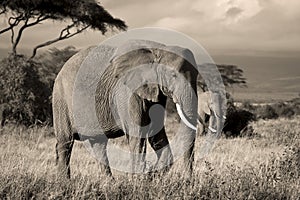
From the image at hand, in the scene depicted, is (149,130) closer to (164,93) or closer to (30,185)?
(164,93)

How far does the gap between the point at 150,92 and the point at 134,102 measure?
243 millimetres

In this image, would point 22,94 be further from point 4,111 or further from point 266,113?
point 266,113

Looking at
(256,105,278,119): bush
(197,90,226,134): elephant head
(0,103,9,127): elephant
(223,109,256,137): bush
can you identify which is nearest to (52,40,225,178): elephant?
(0,103,9,127): elephant

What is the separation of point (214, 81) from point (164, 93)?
13.7 m

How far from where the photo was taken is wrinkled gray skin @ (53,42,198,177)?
671cm

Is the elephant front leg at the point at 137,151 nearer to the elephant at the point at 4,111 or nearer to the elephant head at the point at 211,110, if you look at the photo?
the elephant head at the point at 211,110

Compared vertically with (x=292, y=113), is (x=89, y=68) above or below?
above

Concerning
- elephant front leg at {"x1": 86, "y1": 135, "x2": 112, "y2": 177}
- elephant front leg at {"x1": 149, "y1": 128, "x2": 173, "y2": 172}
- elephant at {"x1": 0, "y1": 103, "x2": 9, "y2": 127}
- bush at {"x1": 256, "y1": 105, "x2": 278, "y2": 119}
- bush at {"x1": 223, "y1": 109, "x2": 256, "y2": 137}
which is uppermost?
elephant front leg at {"x1": 149, "y1": 128, "x2": 173, "y2": 172}

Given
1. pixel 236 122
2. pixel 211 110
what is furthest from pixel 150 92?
pixel 236 122

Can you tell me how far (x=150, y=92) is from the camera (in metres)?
6.79

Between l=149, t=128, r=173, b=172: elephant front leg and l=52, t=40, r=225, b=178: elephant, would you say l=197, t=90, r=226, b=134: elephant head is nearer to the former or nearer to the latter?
l=52, t=40, r=225, b=178: elephant

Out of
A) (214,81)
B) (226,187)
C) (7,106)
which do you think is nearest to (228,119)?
(214,81)

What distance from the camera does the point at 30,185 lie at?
527 centimetres

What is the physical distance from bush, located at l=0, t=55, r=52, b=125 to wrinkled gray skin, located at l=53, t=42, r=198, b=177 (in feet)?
25.7
